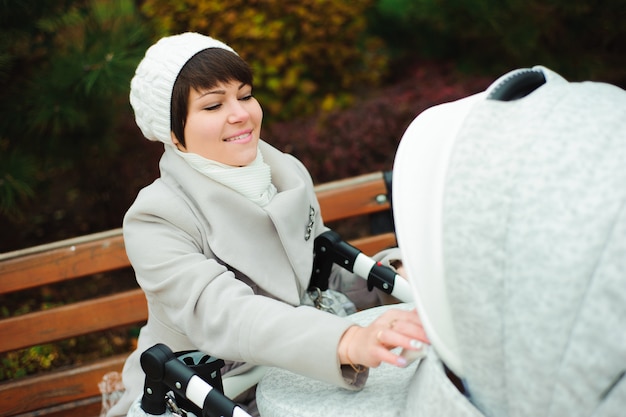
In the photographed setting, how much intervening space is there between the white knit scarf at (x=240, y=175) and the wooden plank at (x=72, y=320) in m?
0.87

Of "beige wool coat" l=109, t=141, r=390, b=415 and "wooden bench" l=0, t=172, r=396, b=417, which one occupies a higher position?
"beige wool coat" l=109, t=141, r=390, b=415

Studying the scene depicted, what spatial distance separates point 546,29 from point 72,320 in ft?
9.07

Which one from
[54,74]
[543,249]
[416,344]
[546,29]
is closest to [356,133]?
[546,29]

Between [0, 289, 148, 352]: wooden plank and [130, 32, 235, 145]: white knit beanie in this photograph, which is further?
[0, 289, 148, 352]: wooden plank

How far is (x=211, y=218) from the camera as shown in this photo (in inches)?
69.0

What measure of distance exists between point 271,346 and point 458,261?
552 millimetres

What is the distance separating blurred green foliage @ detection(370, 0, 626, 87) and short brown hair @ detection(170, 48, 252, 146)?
2.17 meters

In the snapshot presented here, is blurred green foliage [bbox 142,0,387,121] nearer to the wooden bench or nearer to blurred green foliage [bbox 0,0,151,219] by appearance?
blurred green foliage [bbox 0,0,151,219]

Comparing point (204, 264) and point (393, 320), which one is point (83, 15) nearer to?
point (204, 264)

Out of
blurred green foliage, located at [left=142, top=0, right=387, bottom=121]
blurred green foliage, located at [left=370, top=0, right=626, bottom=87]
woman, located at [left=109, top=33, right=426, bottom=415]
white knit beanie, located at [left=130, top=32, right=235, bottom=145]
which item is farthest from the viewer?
blurred green foliage, located at [left=142, top=0, right=387, bottom=121]

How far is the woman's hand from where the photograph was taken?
4.12 ft

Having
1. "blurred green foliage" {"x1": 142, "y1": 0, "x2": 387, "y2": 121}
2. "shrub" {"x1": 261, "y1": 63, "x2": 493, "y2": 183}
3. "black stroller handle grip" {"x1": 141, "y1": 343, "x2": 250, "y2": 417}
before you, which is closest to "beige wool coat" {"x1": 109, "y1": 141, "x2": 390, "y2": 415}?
"black stroller handle grip" {"x1": 141, "y1": 343, "x2": 250, "y2": 417}

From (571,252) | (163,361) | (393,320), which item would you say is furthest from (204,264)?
(571,252)

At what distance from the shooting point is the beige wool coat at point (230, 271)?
144 centimetres
